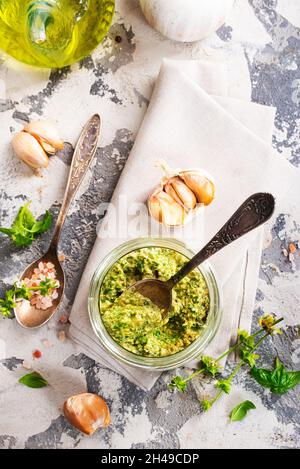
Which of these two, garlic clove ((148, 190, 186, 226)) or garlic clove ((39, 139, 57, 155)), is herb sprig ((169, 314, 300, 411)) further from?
garlic clove ((39, 139, 57, 155))

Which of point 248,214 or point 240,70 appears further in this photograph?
point 240,70

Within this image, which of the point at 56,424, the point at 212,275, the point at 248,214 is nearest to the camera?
the point at 248,214

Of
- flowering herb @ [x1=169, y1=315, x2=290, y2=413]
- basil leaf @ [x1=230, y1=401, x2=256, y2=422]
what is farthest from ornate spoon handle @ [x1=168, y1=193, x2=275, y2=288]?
basil leaf @ [x1=230, y1=401, x2=256, y2=422]

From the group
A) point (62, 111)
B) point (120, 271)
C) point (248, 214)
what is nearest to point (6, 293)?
point (120, 271)

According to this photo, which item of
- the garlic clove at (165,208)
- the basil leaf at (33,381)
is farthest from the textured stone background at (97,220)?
the garlic clove at (165,208)

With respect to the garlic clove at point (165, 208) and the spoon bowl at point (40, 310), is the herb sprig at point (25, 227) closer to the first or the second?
the spoon bowl at point (40, 310)
